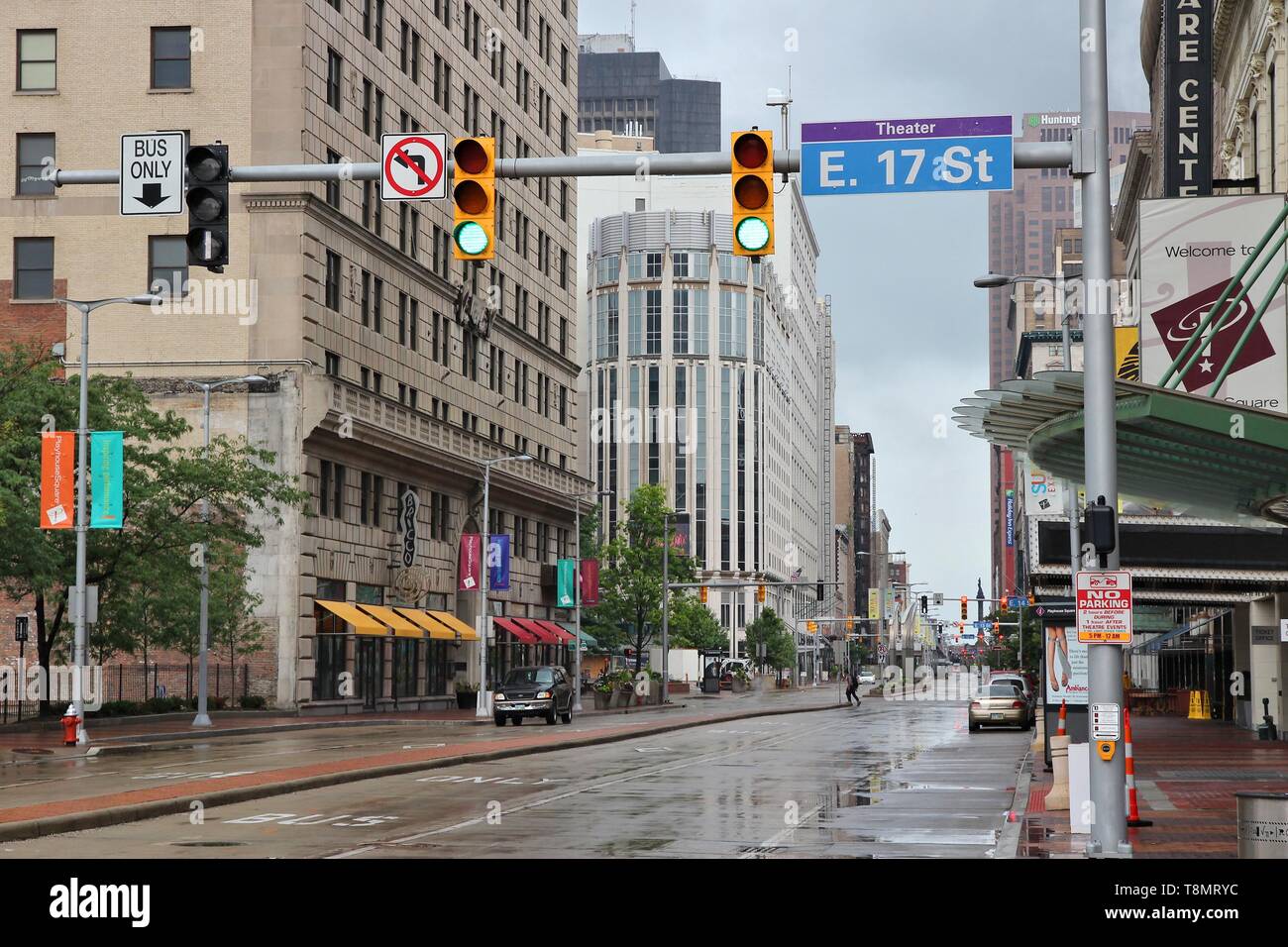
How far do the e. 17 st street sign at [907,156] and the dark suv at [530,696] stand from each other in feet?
123

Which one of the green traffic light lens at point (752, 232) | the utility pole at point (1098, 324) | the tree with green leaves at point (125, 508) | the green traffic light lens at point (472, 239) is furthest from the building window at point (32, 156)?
the utility pole at point (1098, 324)

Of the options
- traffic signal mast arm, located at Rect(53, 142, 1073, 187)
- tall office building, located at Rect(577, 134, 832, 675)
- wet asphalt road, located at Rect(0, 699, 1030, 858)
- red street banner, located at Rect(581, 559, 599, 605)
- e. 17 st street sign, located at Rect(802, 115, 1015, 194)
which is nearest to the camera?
traffic signal mast arm, located at Rect(53, 142, 1073, 187)

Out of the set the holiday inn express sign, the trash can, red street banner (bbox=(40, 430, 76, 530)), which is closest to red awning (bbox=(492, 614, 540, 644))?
red street banner (bbox=(40, 430, 76, 530))

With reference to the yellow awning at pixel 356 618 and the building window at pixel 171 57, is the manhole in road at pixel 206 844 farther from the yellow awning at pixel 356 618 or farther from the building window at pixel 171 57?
the building window at pixel 171 57

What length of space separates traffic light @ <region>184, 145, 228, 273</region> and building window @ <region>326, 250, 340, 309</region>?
1653 inches

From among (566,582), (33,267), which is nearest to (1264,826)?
(33,267)

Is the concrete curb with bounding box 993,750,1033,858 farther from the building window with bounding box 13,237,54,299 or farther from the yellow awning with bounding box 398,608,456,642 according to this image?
the building window with bounding box 13,237,54,299

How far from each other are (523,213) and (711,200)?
3812 inches

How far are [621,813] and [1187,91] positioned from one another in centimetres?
3447

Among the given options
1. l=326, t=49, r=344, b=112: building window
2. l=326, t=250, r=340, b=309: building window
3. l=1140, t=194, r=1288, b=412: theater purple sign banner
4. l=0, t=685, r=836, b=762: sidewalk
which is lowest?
l=0, t=685, r=836, b=762: sidewalk

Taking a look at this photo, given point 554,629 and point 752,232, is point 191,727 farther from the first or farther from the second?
point 554,629

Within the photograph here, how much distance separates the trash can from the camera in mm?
12438
